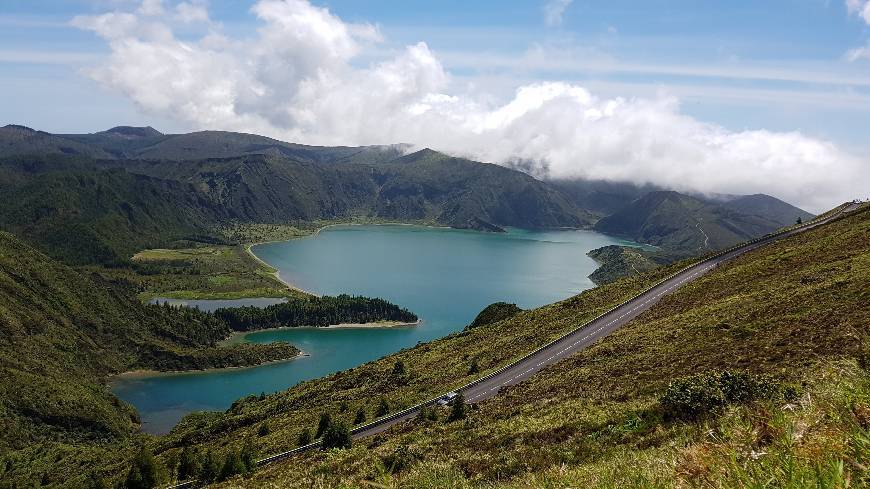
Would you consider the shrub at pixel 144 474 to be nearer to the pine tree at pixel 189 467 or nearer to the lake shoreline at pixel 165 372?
the pine tree at pixel 189 467

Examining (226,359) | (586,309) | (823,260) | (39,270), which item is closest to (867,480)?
(823,260)

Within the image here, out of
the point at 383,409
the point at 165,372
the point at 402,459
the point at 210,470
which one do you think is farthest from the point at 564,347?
the point at 165,372

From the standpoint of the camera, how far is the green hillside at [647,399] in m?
5.84

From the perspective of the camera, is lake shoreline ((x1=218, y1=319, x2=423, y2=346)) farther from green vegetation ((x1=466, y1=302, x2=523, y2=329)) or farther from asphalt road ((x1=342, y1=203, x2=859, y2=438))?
asphalt road ((x1=342, y1=203, x2=859, y2=438))

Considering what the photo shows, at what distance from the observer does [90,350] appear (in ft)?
520

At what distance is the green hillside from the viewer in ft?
19.2

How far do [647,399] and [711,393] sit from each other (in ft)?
25.8

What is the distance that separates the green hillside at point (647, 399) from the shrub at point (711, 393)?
13 cm

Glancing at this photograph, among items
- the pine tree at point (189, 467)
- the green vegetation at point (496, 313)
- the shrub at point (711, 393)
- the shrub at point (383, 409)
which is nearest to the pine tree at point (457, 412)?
the shrub at point (383, 409)

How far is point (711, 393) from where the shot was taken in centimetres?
1936

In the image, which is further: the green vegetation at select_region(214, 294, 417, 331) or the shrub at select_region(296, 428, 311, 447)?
the green vegetation at select_region(214, 294, 417, 331)

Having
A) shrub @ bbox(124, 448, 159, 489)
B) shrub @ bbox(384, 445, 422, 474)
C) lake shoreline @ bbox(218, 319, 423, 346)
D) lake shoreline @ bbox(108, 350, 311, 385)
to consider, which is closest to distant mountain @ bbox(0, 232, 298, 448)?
lake shoreline @ bbox(108, 350, 311, 385)

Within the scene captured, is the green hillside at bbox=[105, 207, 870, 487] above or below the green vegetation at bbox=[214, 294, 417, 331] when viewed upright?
above

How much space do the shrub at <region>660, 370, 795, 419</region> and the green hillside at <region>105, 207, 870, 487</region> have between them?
134 mm
